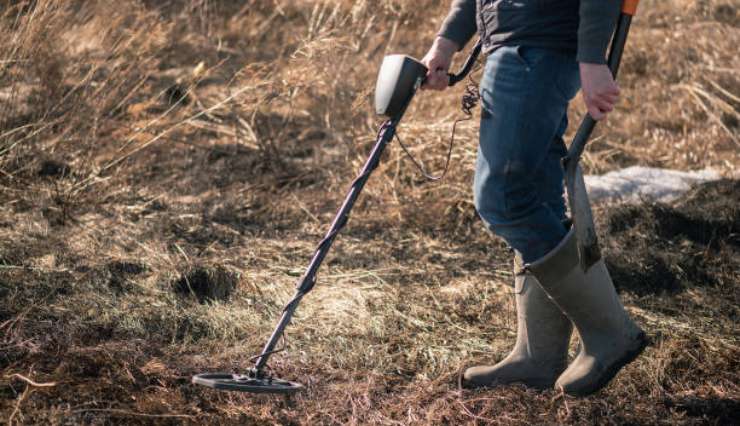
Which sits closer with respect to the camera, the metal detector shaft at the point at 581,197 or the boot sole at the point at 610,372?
the metal detector shaft at the point at 581,197

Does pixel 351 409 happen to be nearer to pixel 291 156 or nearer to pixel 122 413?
pixel 122 413

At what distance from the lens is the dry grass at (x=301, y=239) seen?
282cm

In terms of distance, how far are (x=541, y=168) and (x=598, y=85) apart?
0.36 metres

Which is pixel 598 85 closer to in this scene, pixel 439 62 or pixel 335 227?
pixel 439 62

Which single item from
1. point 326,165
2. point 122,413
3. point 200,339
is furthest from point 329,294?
point 326,165

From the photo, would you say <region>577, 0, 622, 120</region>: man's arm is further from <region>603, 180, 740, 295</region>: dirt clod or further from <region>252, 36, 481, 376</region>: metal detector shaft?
<region>603, 180, 740, 295</region>: dirt clod

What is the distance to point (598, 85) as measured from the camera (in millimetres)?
2361

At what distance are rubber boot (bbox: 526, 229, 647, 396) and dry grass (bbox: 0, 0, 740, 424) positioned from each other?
0.10m

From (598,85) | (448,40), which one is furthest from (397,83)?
(598,85)

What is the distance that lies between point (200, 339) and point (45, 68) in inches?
91.7

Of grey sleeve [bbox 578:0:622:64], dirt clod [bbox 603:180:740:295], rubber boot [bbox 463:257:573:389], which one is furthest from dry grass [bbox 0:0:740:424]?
grey sleeve [bbox 578:0:622:64]

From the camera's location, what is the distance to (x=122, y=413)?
→ 2611 mm

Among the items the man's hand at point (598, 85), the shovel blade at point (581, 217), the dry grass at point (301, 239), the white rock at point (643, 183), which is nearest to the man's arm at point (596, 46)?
the man's hand at point (598, 85)

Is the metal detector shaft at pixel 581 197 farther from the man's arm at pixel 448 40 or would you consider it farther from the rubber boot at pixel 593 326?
the man's arm at pixel 448 40
